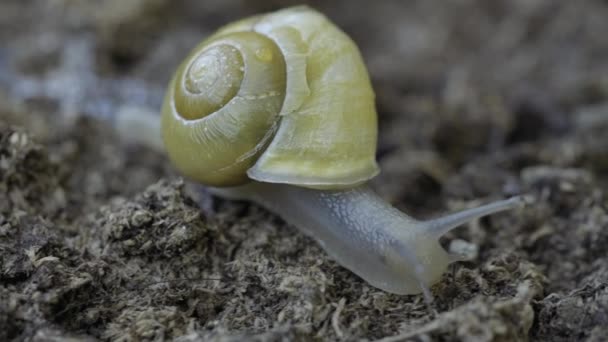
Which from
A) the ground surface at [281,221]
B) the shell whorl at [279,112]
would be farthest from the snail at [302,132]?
the ground surface at [281,221]

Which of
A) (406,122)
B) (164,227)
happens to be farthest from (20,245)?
(406,122)

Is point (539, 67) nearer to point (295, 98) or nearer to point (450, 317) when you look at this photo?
point (295, 98)

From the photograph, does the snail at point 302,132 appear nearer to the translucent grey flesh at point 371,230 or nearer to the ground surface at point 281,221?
the translucent grey flesh at point 371,230

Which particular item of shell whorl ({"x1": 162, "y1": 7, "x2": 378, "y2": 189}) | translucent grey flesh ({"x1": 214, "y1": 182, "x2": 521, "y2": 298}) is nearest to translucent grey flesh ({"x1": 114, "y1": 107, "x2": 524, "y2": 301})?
translucent grey flesh ({"x1": 214, "y1": 182, "x2": 521, "y2": 298})

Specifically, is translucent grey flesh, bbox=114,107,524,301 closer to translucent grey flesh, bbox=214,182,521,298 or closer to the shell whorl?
translucent grey flesh, bbox=214,182,521,298

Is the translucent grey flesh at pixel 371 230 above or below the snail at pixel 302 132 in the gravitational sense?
below

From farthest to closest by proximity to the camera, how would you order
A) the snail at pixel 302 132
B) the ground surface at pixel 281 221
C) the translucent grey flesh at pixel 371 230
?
the snail at pixel 302 132, the translucent grey flesh at pixel 371 230, the ground surface at pixel 281 221

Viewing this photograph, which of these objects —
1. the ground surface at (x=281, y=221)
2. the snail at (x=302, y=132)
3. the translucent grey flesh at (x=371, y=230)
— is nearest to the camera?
the ground surface at (x=281, y=221)
